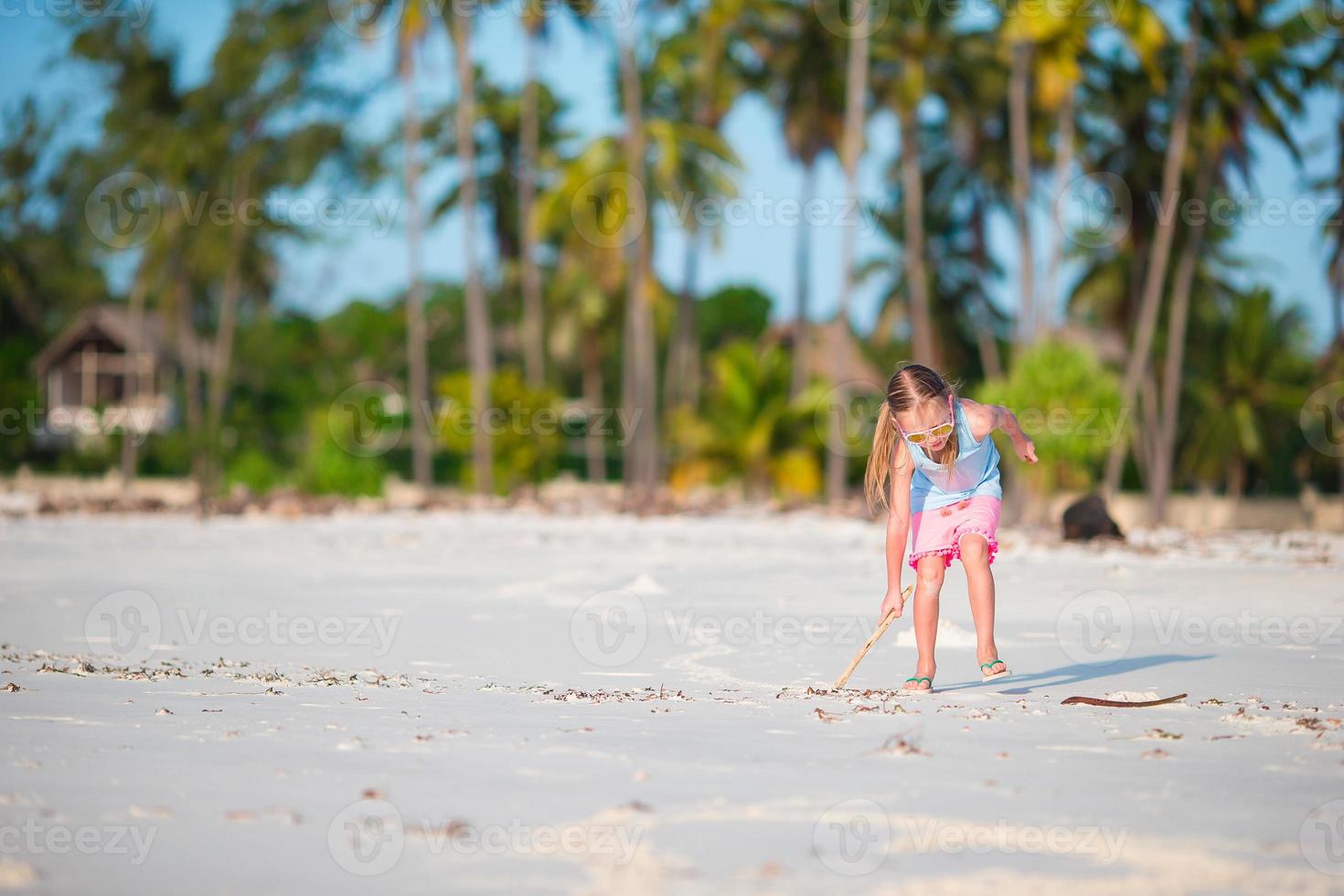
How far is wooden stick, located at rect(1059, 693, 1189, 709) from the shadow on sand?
0.32m

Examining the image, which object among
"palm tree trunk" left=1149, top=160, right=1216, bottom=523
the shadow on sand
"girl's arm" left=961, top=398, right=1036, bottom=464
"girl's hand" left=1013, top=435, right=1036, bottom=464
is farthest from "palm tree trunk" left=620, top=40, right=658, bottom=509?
"girl's hand" left=1013, top=435, right=1036, bottom=464

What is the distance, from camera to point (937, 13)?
27.6 m

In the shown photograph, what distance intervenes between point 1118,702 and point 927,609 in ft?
2.64

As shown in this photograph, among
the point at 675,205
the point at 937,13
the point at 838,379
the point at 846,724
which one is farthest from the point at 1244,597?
the point at 937,13

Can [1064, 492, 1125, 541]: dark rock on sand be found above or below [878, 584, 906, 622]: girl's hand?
below

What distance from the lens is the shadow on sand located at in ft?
18.3

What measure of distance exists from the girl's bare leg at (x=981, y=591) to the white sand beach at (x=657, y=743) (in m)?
0.14

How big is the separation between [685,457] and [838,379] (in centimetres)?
283

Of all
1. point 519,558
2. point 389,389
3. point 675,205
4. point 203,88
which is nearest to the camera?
point 519,558

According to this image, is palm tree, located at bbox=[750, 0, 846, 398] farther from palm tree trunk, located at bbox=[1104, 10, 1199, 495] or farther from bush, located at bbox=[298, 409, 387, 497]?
bush, located at bbox=[298, 409, 387, 497]

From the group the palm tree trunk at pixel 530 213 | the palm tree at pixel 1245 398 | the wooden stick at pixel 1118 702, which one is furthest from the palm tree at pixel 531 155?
the wooden stick at pixel 1118 702

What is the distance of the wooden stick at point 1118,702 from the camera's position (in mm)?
4980

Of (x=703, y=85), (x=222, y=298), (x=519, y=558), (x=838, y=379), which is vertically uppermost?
(x=703, y=85)

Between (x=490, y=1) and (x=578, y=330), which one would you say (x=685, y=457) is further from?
(x=578, y=330)
